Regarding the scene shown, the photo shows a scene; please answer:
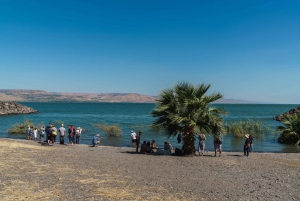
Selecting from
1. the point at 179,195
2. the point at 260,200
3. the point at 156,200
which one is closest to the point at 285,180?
the point at 260,200

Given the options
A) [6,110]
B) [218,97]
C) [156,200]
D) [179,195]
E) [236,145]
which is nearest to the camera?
[156,200]

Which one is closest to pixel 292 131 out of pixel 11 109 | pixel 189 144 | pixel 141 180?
pixel 189 144

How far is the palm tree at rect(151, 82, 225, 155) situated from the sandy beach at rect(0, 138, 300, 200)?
2310 millimetres

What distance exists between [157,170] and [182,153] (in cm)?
510

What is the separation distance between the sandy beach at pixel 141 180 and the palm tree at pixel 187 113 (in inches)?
91.0

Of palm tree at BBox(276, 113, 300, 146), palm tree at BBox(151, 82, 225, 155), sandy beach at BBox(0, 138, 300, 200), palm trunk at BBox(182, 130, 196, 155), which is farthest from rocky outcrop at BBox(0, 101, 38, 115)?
palm tree at BBox(276, 113, 300, 146)

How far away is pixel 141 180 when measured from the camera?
32.6 feet

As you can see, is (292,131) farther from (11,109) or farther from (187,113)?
(11,109)

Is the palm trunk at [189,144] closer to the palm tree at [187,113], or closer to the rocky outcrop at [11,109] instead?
the palm tree at [187,113]

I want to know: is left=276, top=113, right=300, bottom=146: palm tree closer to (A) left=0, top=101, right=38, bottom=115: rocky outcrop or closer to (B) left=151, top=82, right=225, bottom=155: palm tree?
(B) left=151, top=82, right=225, bottom=155: palm tree

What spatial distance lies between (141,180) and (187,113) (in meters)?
7.21

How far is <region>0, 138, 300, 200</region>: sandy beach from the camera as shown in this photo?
805 cm

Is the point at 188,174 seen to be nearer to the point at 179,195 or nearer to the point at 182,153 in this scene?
the point at 179,195

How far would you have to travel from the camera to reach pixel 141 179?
1009cm
